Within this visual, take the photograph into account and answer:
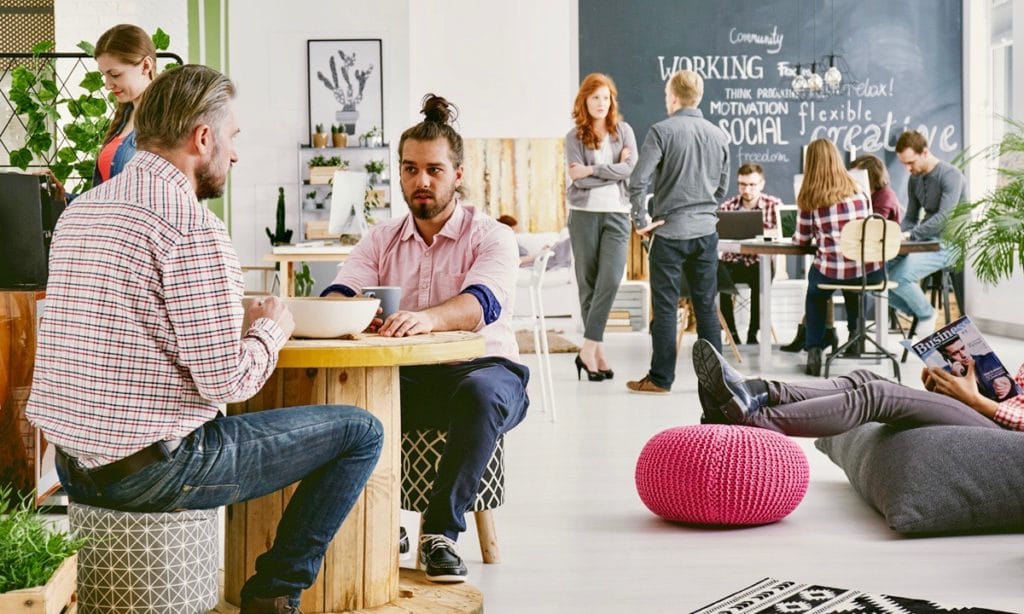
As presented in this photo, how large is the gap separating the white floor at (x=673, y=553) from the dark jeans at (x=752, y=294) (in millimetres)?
4289

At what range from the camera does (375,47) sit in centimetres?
1104

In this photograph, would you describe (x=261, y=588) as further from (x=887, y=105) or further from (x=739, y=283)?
(x=887, y=105)

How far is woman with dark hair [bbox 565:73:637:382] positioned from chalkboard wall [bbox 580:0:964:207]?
447 centimetres

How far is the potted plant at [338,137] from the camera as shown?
35.5 feet

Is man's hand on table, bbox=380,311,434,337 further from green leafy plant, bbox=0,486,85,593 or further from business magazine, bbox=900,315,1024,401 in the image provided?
business magazine, bbox=900,315,1024,401

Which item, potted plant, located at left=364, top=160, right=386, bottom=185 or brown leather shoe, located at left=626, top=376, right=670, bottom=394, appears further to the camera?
potted plant, located at left=364, top=160, right=386, bottom=185

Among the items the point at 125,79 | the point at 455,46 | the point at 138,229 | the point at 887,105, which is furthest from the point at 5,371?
the point at 887,105

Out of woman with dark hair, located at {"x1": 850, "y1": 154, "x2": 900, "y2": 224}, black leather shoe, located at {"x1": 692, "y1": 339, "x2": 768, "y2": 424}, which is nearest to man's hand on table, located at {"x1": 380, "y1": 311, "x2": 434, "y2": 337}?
black leather shoe, located at {"x1": 692, "y1": 339, "x2": 768, "y2": 424}

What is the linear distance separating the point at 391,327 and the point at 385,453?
275mm

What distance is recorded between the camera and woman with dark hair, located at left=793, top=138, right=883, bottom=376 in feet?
24.3

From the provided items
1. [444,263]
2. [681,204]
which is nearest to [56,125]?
[444,263]

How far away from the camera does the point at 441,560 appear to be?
3008 mm

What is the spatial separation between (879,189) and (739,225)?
3.37ft

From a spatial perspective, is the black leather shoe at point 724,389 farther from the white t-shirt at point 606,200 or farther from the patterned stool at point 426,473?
the white t-shirt at point 606,200
